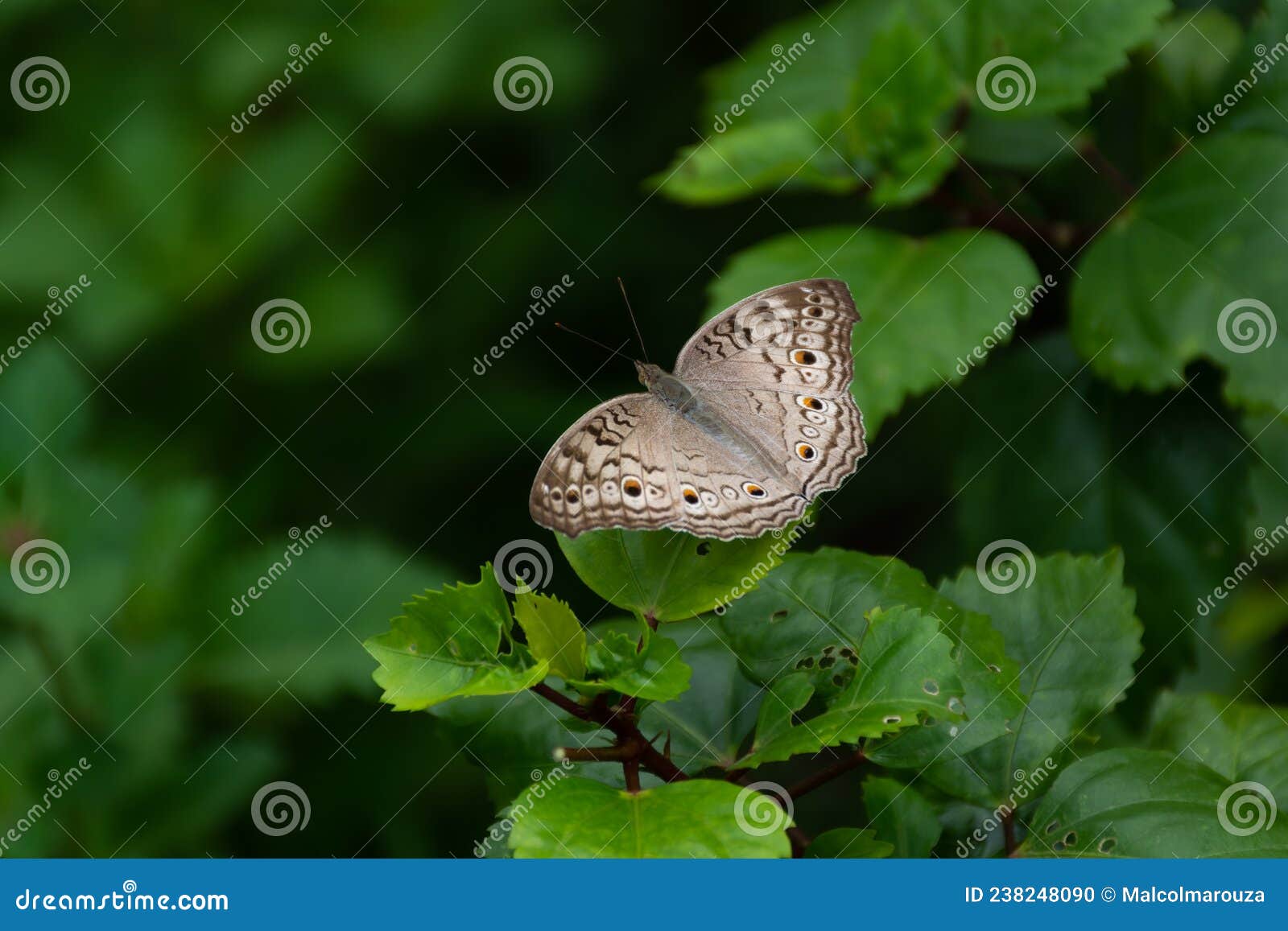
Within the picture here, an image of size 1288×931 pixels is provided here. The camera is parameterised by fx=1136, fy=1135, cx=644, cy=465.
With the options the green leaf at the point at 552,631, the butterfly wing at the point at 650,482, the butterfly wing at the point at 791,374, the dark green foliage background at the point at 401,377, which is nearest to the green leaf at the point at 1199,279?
the dark green foliage background at the point at 401,377

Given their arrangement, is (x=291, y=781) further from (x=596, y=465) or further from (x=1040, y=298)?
(x=1040, y=298)

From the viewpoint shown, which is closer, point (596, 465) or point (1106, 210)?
point (596, 465)

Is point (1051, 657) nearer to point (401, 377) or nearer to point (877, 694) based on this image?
point (877, 694)

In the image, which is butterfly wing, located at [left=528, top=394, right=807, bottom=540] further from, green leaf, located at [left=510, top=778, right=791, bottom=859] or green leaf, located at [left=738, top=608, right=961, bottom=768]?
green leaf, located at [left=510, top=778, right=791, bottom=859]

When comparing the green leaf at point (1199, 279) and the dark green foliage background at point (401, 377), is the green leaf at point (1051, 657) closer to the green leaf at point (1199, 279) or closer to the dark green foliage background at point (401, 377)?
the dark green foliage background at point (401, 377)

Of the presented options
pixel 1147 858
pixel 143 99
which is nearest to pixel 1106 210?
pixel 1147 858

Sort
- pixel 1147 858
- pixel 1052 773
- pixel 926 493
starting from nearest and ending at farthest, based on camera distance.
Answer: pixel 1147 858 → pixel 1052 773 → pixel 926 493

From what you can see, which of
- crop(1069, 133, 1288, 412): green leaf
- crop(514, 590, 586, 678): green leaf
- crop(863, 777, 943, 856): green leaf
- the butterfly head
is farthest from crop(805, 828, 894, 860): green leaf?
crop(1069, 133, 1288, 412): green leaf

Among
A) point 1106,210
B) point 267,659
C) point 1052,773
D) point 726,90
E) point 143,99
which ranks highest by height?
point 1106,210
